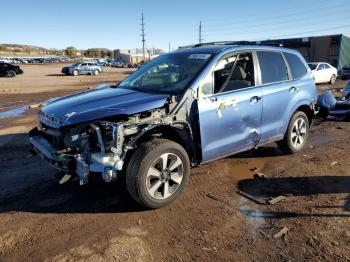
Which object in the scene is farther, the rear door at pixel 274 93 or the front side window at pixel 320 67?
the front side window at pixel 320 67

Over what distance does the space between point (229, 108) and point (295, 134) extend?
2106 mm

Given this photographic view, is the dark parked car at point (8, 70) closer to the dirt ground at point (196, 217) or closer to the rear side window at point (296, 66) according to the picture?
the dirt ground at point (196, 217)

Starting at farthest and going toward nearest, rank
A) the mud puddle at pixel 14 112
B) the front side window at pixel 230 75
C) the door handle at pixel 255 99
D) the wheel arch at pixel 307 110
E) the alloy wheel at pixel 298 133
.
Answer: the mud puddle at pixel 14 112
the wheel arch at pixel 307 110
the alloy wheel at pixel 298 133
the door handle at pixel 255 99
the front side window at pixel 230 75

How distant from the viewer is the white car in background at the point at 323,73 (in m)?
21.8

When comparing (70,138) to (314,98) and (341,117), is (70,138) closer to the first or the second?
(314,98)

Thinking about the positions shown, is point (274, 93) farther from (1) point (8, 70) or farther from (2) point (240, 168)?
(1) point (8, 70)

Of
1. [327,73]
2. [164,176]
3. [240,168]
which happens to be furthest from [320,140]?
[327,73]

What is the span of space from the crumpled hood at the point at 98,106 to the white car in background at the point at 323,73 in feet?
62.1

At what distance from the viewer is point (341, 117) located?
9828mm

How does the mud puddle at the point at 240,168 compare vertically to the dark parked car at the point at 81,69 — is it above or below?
above

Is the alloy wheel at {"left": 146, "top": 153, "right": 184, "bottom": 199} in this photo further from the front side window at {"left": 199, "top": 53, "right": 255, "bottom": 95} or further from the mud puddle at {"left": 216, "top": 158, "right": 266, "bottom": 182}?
the mud puddle at {"left": 216, "top": 158, "right": 266, "bottom": 182}

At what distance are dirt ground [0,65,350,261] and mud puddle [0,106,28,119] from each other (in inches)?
240

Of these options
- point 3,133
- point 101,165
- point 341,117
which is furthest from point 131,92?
point 341,117

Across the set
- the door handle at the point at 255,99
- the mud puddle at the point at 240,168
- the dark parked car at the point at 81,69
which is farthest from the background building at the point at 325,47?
the door handle at the point at 255,99
